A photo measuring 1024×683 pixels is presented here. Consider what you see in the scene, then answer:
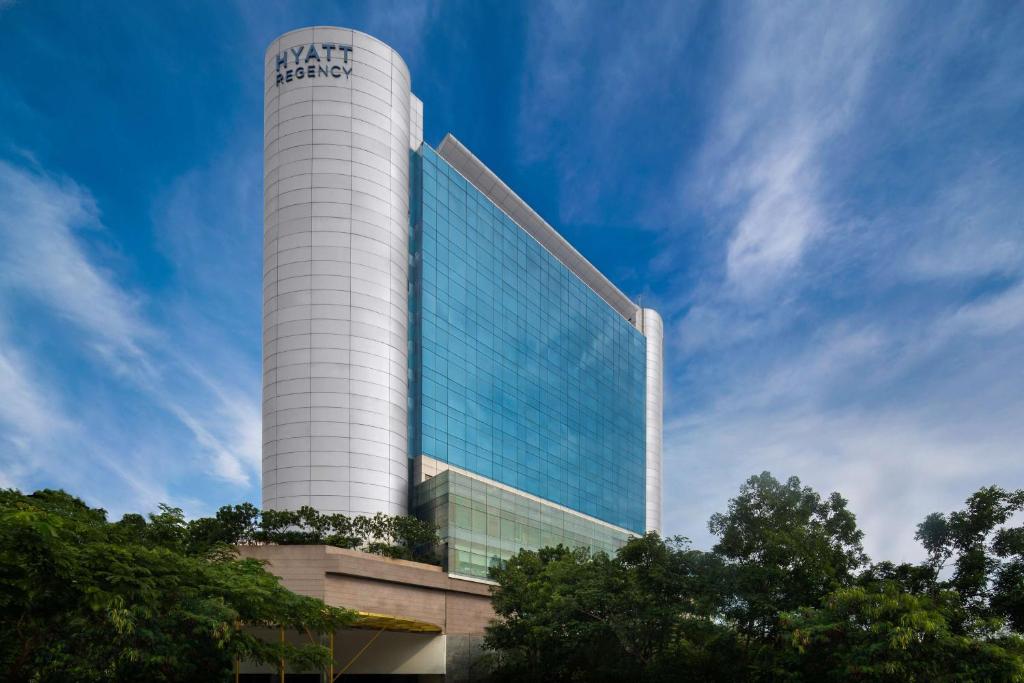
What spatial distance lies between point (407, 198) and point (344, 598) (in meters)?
39.6

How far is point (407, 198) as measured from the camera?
80.5 meters

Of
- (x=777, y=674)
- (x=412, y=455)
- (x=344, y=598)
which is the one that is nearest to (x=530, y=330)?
(x=412, y=455)

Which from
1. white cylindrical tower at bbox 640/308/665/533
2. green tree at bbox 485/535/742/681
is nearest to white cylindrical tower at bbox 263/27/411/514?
green tree at bbox 485/535/742/681

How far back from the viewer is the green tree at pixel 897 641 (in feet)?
97.1

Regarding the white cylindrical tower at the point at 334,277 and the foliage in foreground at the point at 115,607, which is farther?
the white cylindrical tower at the point at 334,277

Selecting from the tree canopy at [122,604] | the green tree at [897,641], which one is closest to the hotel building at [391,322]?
the tree canopy at [122,604]

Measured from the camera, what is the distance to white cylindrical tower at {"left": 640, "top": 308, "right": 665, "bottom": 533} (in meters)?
128

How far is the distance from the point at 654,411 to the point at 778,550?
317ft

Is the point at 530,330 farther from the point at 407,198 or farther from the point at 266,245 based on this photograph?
the point at 266,245

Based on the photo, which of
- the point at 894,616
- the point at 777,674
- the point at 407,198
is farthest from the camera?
the point at 407,198

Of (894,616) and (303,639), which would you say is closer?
(894,616)

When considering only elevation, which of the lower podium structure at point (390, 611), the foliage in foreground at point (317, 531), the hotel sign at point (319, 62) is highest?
Result: the hotel sign at point (319, 62)

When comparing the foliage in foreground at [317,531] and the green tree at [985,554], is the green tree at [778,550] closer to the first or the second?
the green tree at [985,554]

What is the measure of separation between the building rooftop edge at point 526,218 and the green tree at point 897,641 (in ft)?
214
